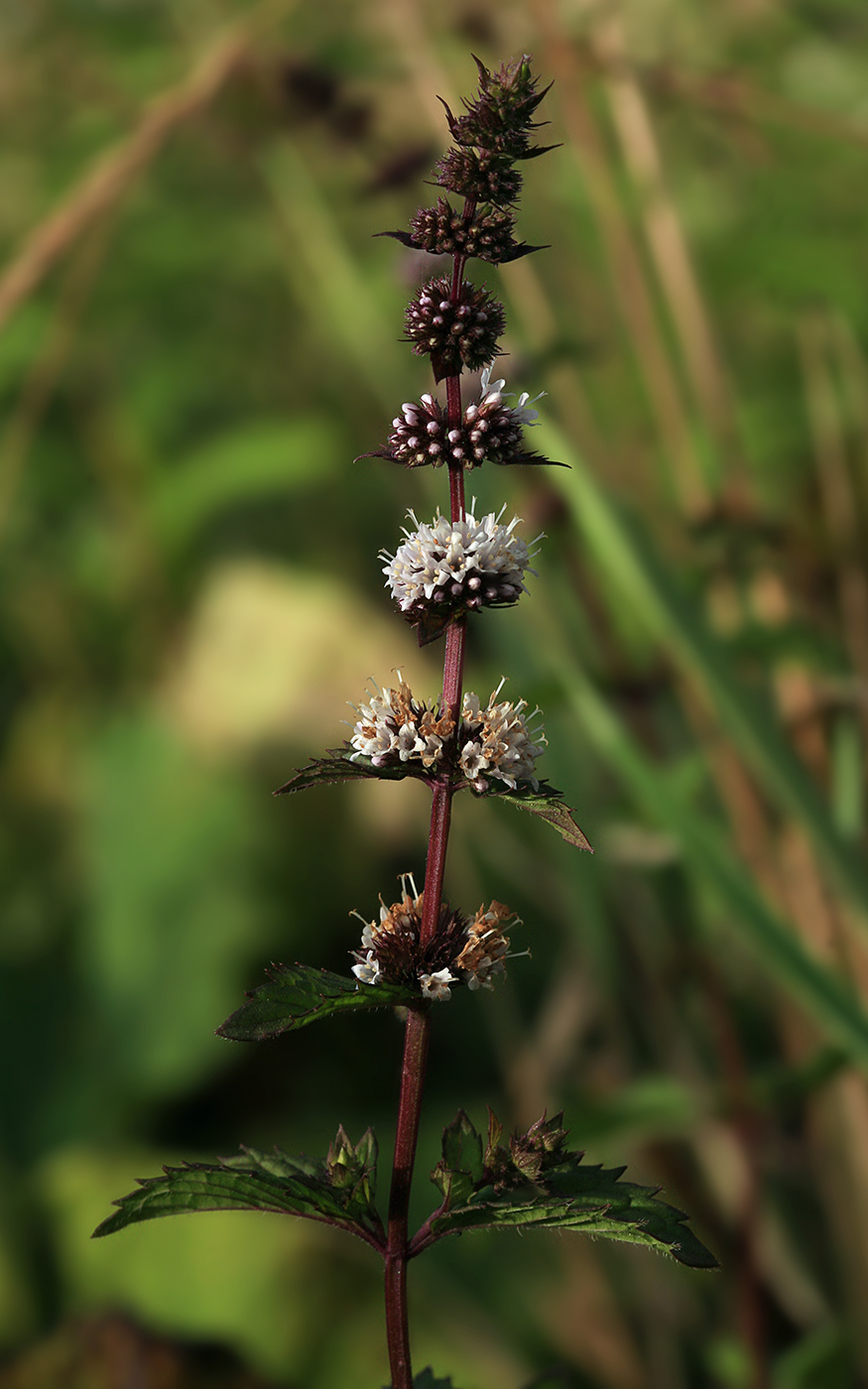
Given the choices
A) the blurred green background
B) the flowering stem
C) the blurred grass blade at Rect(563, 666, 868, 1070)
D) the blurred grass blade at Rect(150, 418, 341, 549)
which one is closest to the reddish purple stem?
the flowering stem

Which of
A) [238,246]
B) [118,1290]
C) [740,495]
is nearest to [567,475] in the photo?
[740,495]

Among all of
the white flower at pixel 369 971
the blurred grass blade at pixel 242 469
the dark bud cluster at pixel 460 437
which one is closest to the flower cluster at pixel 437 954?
the white flower at pixel 369 971

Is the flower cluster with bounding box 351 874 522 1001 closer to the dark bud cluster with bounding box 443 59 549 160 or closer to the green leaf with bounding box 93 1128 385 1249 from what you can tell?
the green leaf with bounding box 93 1128 385 1249

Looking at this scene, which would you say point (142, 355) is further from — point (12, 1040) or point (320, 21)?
point (12, 1040)

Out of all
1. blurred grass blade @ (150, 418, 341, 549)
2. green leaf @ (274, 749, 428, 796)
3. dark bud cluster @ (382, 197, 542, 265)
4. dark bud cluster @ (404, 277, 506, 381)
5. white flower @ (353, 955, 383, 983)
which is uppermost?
blurred grass blade @ (150, 418, 341, 549)

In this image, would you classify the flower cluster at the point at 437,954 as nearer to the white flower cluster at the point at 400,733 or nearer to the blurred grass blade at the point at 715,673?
the white flower cluster at the point at 400,733

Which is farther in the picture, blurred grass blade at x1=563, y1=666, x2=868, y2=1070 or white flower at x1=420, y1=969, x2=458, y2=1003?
blurred grass blade at x1=563, y1=666, x2=868, y2=1070
